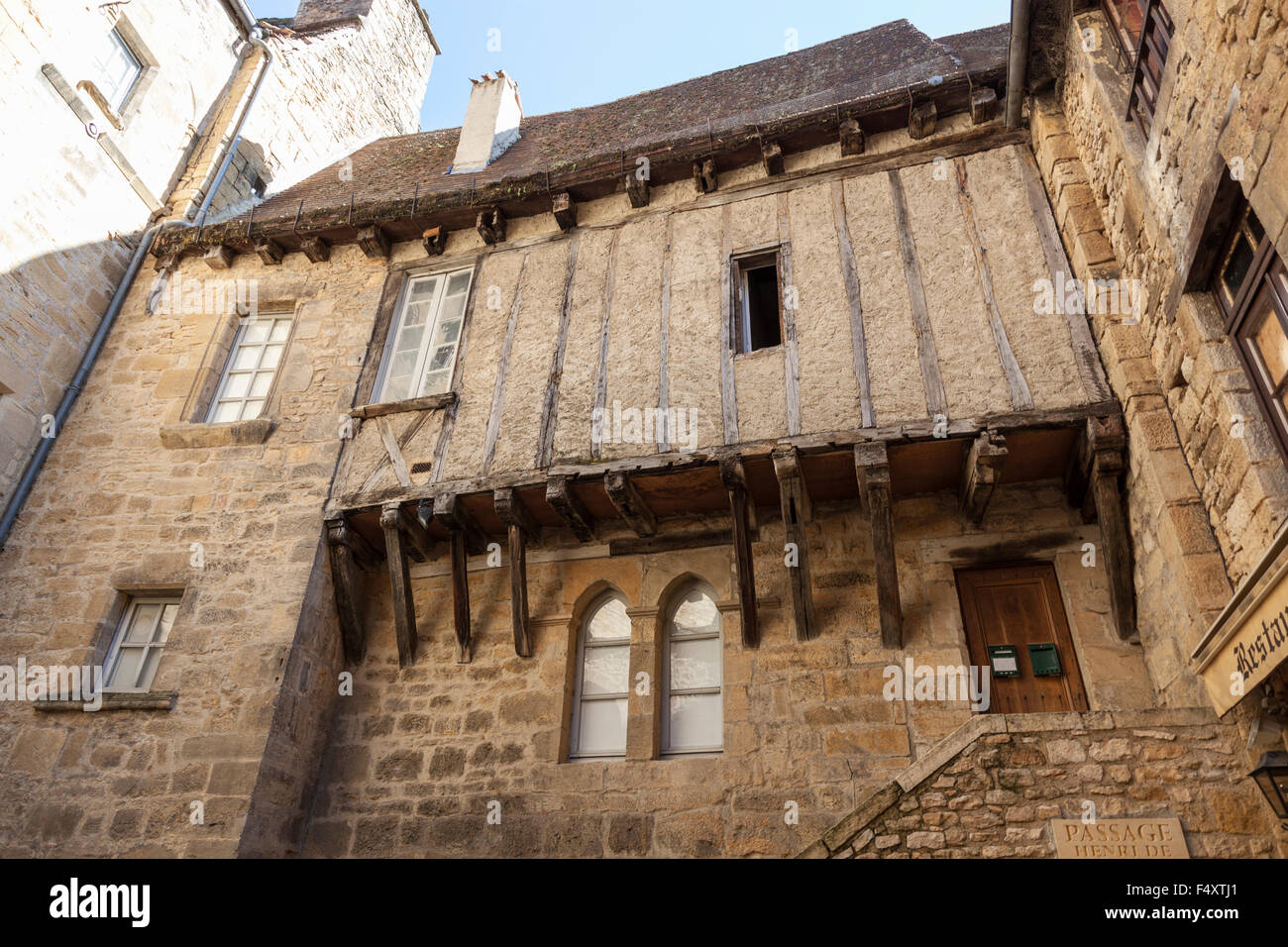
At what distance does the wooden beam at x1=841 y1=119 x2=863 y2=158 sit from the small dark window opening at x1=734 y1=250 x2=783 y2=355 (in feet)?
3.25

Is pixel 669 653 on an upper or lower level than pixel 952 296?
lower

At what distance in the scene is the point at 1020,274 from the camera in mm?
5465

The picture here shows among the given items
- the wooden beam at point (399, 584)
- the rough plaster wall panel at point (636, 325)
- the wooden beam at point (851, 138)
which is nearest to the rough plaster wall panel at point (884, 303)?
→ the wooden beam at point (851, 138)

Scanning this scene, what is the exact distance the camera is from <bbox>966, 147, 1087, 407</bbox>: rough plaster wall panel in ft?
16.4

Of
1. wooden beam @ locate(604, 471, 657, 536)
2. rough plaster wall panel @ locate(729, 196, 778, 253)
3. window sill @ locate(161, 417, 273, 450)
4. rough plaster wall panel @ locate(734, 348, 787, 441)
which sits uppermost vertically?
rough plaster wall panel @ locate(729, 196, 778, 253)

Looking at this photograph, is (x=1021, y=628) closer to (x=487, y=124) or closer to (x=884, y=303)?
(x=884, y=303)

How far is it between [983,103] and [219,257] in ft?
21.2

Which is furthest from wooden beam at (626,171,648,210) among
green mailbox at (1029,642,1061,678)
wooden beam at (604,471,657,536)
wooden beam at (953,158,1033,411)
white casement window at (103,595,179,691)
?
white casement window at (103,595,179,691)

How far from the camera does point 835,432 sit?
16.9ft

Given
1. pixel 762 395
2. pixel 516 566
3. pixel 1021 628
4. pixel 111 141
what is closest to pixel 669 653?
pixel 516 566

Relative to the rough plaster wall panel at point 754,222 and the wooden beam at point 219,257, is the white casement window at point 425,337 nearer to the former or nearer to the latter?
the wooden beam at point 219,257

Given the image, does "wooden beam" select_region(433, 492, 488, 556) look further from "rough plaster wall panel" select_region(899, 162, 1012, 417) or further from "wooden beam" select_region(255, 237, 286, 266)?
"wooden beam" select_region(255, 237, 286, 266)
